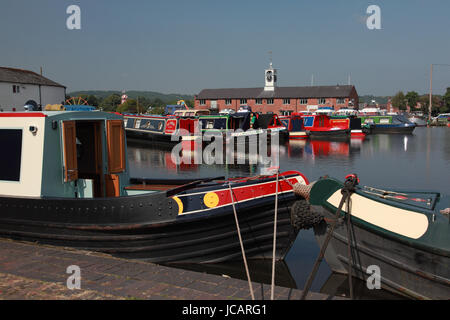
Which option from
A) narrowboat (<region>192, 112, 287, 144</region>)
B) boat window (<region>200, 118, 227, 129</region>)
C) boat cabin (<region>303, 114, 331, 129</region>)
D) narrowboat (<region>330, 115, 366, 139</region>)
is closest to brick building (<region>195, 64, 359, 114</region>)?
narrowboat (<region>330, 115, 366, 139</region>)

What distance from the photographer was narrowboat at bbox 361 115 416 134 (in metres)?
48.5

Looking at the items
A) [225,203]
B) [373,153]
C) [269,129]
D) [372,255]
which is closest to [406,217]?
[372,255]

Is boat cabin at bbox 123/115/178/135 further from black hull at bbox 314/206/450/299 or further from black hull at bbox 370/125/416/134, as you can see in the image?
black hull at bbox 314/206/450/299

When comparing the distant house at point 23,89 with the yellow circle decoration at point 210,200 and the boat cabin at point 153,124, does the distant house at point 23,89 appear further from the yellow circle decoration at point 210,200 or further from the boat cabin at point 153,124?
the yellow circle decoration at point 210,200

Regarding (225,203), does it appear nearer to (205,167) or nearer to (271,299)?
(271,299)

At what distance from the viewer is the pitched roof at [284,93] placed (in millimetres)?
72125

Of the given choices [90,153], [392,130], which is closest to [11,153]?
[90,153]

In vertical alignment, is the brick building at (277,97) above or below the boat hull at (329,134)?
above

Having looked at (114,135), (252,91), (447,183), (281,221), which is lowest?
(447,183)

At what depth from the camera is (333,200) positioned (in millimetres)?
6531

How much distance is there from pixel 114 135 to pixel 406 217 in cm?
533

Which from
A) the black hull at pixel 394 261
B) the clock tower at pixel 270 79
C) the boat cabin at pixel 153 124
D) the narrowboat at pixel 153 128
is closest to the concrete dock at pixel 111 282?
the black hull at pixel 394 261

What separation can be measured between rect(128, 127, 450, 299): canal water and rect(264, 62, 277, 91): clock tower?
4249 centimetres

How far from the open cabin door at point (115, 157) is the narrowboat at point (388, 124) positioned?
45043mm
